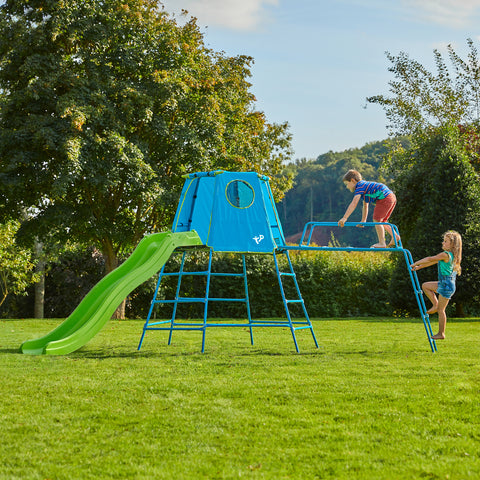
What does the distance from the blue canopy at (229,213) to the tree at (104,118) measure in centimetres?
609

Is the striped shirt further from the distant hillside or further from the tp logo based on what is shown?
the distant hillside

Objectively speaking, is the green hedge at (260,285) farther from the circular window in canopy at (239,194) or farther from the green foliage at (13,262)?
the circular window in canopy at (239,194)

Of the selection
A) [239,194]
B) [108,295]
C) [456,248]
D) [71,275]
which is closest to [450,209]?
[456,248]

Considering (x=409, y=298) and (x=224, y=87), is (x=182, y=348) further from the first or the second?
(x=224, y=87)

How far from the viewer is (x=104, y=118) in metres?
15.8

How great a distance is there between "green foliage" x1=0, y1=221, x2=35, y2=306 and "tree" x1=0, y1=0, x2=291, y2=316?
116 inches

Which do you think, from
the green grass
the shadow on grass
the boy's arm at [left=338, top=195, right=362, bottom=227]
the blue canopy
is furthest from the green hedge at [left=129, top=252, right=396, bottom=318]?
the green grass

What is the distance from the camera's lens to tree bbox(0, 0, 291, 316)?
15188 millimetres

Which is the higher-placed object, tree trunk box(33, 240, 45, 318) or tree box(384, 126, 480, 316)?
tree box(384, 126, 480, 316)

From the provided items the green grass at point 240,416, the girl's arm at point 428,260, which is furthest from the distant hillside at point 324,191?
the green grass at point 240,416

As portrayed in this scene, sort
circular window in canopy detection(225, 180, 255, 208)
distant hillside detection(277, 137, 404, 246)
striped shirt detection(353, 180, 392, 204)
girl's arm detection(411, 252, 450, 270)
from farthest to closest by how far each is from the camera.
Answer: distant hillside detection(277, 137, 404, 246) < circular window in canopy detection(225, 180, 255, 208) < striped shirt detection(353, 180, 392, 204) < girl's arm detection(411, 252, 450, 270)

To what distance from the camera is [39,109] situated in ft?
51.6

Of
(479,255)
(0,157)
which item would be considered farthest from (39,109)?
(479,255)

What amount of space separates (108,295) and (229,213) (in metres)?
2.30
